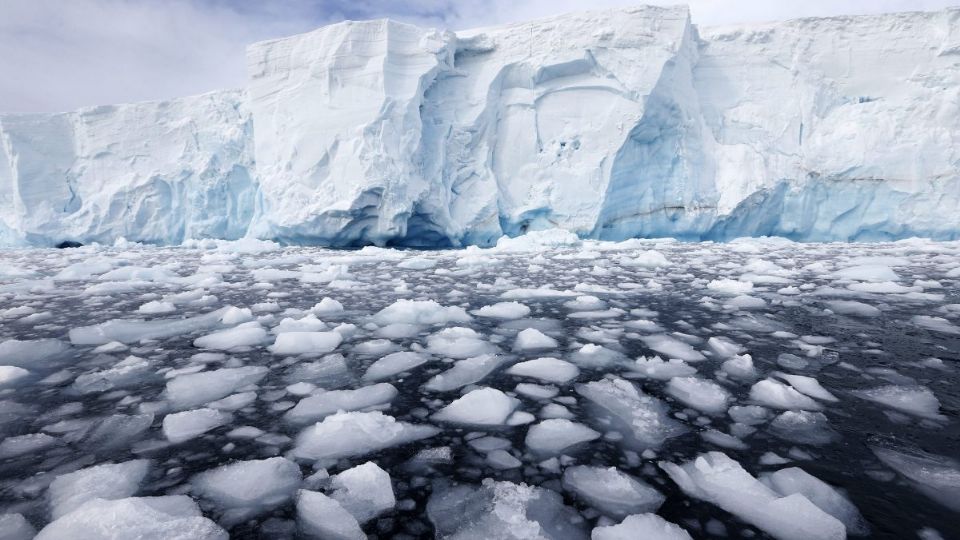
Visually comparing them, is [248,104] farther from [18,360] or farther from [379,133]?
[18,360]

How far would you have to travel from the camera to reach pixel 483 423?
4.76 feet

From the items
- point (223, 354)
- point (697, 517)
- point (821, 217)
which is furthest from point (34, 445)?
point (821, 217)

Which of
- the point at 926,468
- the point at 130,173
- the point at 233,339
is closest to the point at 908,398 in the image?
the point at 926,468

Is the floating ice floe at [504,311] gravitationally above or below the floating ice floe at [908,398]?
below

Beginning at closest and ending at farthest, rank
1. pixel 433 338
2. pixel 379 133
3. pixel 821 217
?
pixel 433 338
pixel 379 133
pixel 821 217

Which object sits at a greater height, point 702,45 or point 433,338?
point 702,45

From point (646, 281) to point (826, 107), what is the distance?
39.0ft

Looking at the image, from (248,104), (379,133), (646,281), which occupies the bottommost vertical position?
(646,281)

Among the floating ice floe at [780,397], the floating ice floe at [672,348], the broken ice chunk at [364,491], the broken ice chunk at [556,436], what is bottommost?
the floating ice floe at [672,348]

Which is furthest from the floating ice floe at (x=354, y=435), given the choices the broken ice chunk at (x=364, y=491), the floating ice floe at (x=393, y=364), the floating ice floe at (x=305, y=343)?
the floating ice floe at (x=305, y=343)

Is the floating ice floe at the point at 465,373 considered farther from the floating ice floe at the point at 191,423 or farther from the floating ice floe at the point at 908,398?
the floating ice floe at the point at 908,398

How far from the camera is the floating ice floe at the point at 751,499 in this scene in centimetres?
95

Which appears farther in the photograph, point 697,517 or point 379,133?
point 379,133

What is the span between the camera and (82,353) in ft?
7.19
